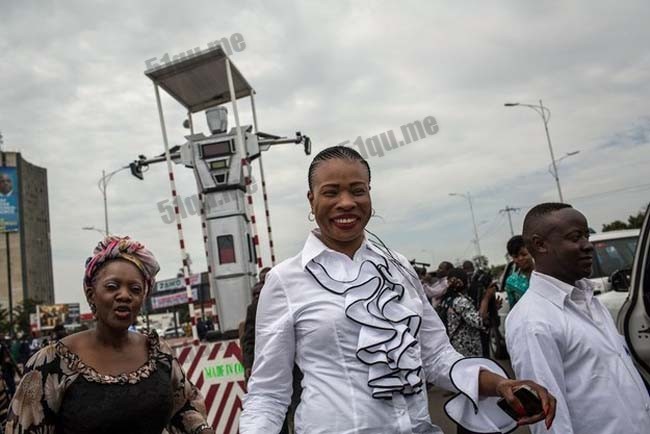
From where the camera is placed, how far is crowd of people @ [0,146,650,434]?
5.44ft

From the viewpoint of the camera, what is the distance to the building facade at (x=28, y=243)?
91.8m

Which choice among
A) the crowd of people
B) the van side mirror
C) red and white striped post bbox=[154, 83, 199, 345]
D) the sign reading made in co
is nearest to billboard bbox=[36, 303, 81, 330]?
red and white striped post bbox=[154, 83, 199, 345]

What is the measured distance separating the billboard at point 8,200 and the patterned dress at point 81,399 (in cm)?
7147

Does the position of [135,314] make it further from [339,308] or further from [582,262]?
[582,262]

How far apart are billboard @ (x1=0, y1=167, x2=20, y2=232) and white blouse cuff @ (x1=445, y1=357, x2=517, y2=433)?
72.5 metres

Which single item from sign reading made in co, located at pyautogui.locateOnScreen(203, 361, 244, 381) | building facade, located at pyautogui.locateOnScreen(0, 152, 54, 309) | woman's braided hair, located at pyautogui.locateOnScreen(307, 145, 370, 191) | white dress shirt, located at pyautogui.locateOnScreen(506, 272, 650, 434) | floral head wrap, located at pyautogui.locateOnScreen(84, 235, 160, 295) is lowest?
sign reading made in co, located at pyautogui.locateOnScreen(203, 361, 244, 381)

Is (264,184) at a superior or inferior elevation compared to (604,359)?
superior

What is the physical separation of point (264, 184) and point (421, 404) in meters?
7.22

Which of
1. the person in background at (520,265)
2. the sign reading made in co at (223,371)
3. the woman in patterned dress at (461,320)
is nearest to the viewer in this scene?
the person in background at (520,265)

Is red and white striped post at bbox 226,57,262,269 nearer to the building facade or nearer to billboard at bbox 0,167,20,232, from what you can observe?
billboard at bbox 0,167,20,232

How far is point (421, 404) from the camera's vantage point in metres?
1.70

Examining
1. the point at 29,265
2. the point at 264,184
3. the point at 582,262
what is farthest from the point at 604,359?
the point at 29,265

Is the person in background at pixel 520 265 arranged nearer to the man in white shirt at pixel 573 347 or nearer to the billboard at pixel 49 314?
the man in white shirt at pixel 573 347

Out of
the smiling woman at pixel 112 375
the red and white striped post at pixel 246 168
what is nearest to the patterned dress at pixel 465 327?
the red and white striped post at pixel 246 168
